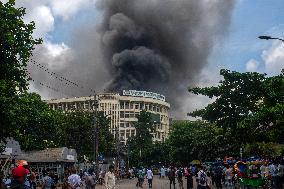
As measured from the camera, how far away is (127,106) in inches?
5910

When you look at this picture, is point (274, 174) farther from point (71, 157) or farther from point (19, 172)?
point (71, 157)

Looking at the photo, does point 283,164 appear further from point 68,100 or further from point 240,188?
point 68,100

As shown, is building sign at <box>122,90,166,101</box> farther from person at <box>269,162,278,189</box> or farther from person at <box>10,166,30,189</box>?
person at <box>10,166,30,189</box>

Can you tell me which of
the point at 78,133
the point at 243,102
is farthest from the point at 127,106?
the point at 243,102

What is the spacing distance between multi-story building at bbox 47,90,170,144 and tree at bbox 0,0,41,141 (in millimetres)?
114626

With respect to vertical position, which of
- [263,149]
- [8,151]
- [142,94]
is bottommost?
[8,151]

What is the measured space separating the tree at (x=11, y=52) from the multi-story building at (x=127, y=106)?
114626 mm

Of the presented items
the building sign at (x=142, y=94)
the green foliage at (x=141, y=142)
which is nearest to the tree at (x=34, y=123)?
the green foliage at (x=141, y=142)

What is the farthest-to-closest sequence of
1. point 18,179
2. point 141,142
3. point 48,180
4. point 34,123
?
point 141,142, point 34,123, point 48,180, point 18,179

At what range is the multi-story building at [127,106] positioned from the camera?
14088 centimetres

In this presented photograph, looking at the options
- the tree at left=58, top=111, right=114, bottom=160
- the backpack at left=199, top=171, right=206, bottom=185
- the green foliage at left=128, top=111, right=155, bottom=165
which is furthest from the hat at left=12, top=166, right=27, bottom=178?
the green foliage at left=128, top=111, right=155, bottom=165

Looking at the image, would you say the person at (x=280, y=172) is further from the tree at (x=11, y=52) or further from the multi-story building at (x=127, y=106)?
the multi-story building at (x=127, y=106)

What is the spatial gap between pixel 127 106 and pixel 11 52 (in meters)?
129

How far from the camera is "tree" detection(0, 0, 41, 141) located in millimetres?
20719
